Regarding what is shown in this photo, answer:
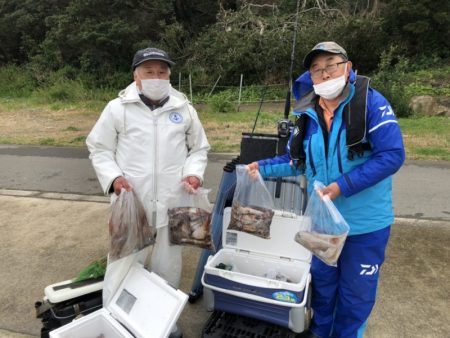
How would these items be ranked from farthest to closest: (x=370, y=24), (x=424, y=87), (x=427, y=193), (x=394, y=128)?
1. (x=370, y=24)
2. (x=424, y=87)
3. (x=427, y=193)
4. (x=394, y=128)

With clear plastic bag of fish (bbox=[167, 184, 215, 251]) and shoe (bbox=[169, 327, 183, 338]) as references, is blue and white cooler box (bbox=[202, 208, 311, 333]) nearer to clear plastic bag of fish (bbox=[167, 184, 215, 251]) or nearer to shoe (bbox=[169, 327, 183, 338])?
clear plastic bag of fish (bbox=[167, 184, 215, 251])

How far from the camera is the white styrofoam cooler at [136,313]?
2.36 m

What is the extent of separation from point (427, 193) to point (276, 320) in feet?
13.7

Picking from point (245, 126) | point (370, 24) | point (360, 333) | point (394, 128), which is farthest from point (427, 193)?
point (370, 24)

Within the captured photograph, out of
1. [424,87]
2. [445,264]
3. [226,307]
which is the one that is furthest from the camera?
[424,87]

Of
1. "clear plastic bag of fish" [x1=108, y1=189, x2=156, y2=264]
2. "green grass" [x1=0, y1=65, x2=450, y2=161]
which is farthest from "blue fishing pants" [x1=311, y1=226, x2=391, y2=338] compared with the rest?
"green grass" [x1=0, y1=65, x2=450, y2=161]

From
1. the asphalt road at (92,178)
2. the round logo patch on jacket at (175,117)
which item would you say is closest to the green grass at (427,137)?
the asphalt road at (92,178)

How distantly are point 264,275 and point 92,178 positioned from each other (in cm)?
480

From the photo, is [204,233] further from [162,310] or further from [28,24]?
[28,24]

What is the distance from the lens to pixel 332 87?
2.27 m

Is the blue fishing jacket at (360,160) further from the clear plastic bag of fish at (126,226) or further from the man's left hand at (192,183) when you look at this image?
the clear plastic bag of fish at (126,226)

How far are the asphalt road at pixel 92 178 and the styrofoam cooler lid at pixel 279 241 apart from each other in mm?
2591

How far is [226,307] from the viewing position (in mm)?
2586

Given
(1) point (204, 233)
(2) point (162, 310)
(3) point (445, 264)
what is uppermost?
(1) point (204, 233)
